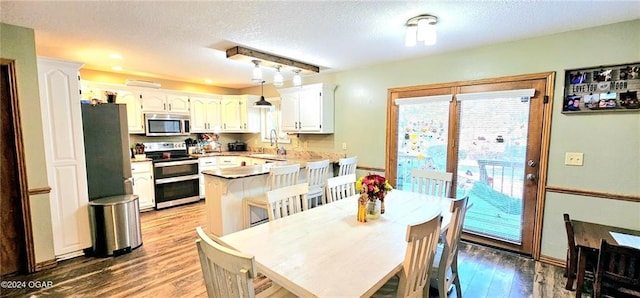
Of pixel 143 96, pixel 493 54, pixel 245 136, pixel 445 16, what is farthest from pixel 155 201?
pixel 493 54

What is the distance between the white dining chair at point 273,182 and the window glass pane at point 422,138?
1.60 m

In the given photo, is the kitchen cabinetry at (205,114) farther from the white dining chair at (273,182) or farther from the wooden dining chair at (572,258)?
the wooden dining chair at (572,258)

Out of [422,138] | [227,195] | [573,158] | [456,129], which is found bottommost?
[227,195]

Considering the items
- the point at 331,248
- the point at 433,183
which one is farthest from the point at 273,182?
the point at 433,183

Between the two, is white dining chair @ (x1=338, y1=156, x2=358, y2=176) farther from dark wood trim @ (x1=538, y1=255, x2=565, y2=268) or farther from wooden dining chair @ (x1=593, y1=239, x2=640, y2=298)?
wooden dining chair @ (x1=593, y1=239, x2=640, y2=298)

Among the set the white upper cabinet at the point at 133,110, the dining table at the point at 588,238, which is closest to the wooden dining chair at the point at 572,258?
the dining table at the point at 588,238

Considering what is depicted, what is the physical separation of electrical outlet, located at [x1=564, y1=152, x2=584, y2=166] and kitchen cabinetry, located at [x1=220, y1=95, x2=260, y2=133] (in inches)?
197

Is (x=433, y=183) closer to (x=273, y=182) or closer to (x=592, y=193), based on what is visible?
(x=592, y=193)

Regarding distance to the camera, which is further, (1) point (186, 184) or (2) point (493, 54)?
(1) point (186, 184)

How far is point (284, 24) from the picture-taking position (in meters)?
2.36

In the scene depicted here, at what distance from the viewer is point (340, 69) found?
4215 millimetres

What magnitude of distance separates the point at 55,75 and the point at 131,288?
2192 millimetres

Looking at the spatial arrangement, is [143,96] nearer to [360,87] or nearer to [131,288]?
[131,288]

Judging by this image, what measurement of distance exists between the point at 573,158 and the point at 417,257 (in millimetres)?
2339
